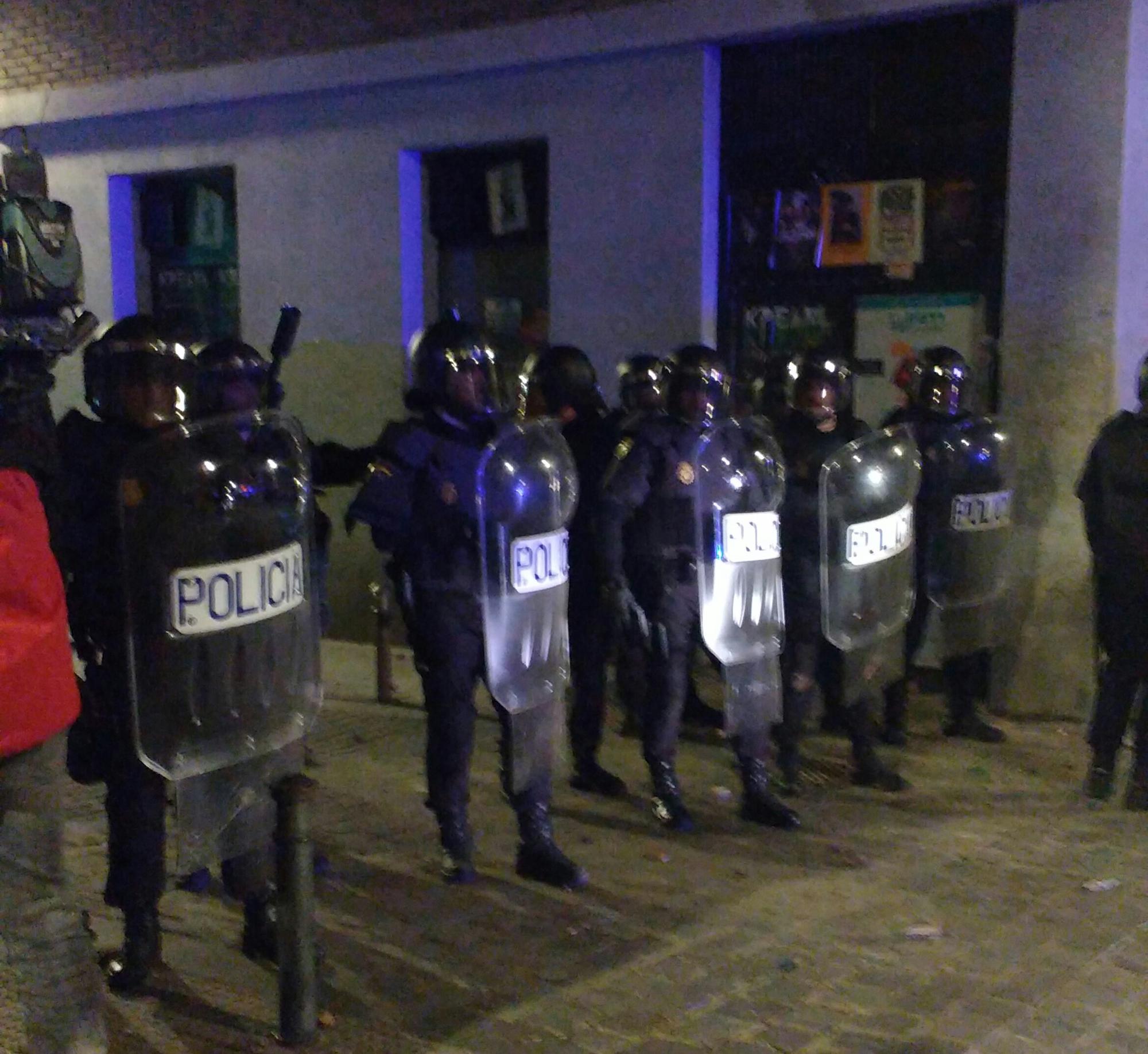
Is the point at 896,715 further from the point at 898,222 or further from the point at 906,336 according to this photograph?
the point at 898,222

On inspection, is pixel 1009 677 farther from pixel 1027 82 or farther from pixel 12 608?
pixel 12 608

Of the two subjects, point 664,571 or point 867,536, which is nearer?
point 664,571

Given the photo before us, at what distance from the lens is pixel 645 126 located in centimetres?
841

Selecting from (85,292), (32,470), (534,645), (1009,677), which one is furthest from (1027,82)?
(85,292)

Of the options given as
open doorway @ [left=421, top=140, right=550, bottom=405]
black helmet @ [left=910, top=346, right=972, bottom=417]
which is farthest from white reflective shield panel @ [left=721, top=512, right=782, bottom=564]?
open doorway @ [left=421, top=140, right=550, bottom=405]

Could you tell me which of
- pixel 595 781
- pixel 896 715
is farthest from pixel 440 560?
pixel 896 715

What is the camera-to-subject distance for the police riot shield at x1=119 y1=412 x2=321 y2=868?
3.50 metres

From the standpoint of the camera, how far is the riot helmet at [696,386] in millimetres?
5270

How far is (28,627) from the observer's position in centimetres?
304

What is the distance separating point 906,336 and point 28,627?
19.3ft

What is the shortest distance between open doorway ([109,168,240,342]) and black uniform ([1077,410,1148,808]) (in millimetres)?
7104

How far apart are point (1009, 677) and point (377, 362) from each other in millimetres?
4821

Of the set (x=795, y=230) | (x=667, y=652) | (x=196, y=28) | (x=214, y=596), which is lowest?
(x=667, y=652)

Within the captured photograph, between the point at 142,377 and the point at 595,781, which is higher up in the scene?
the point at 142,377
